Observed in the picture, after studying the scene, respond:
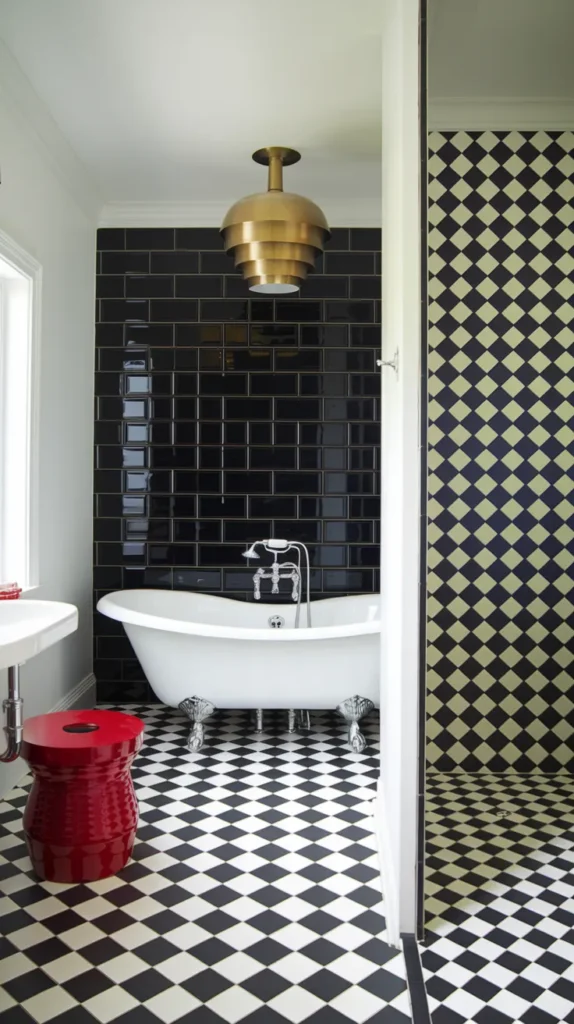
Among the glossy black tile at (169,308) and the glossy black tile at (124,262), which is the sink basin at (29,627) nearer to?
the glossy black tile at (169,308)

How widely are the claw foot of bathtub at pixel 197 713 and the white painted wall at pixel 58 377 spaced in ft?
2.27

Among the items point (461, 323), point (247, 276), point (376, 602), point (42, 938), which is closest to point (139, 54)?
point (247, 276)

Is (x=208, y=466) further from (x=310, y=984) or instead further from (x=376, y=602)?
(x=310, y=984)

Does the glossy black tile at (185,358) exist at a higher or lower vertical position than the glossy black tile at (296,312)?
lower

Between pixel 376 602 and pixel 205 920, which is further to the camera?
pixel 376 602

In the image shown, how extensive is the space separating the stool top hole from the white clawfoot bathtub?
92cm

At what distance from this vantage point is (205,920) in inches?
101

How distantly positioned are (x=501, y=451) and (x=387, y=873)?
1.97 m

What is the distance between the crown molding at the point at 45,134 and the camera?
3.35m

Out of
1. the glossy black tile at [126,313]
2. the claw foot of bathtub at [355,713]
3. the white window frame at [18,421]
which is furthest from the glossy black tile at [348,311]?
the claw foot of bathtub at [355,713]

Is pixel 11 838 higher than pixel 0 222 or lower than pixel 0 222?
lower

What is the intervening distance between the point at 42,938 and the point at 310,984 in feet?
2.67

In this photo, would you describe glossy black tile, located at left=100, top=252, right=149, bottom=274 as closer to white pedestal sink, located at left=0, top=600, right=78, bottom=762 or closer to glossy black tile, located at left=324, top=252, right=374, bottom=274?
glossy black tile, located at left=324, top=252, right=374, bottom=274

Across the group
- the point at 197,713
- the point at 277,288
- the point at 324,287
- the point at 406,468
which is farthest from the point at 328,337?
the point at 406,468
